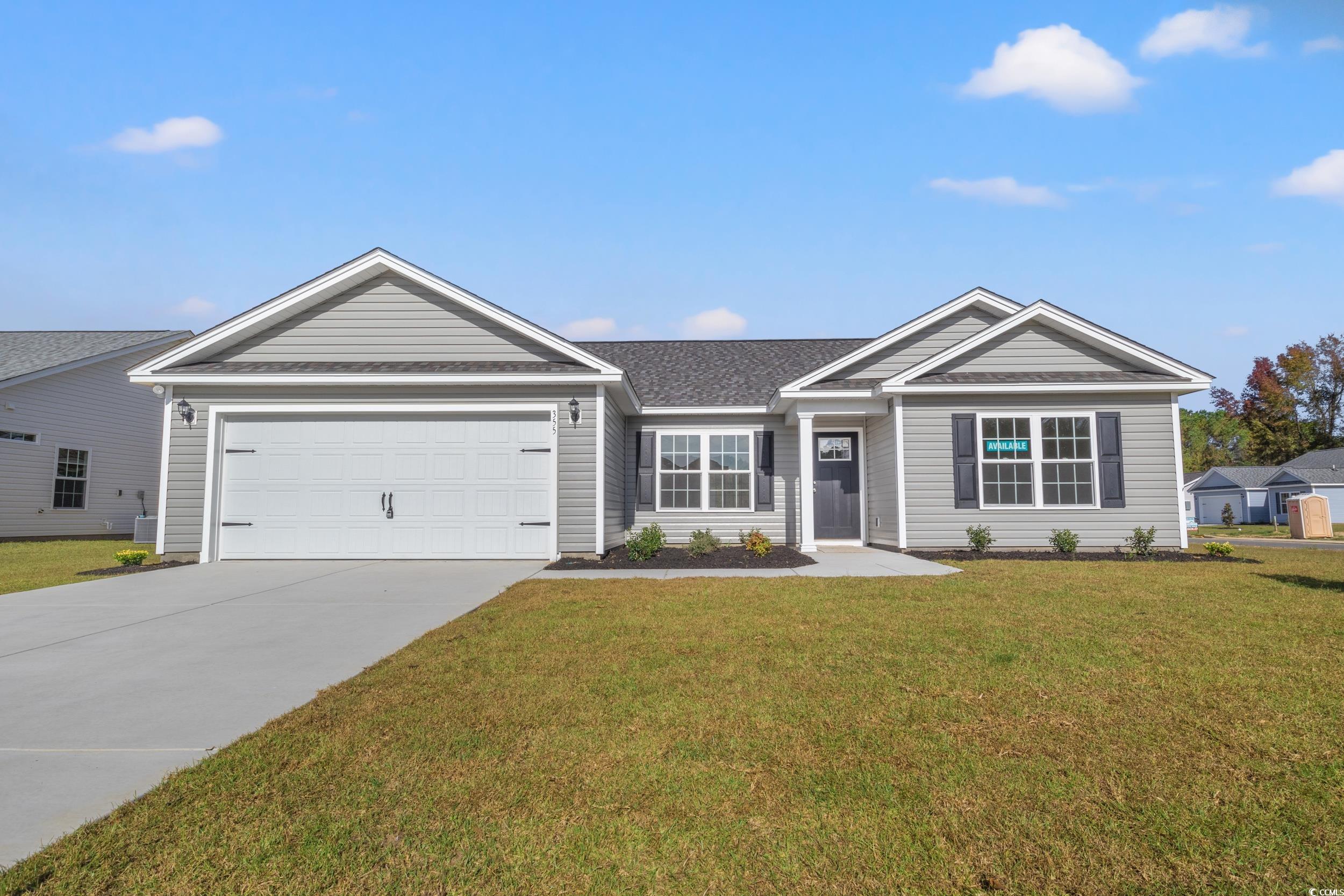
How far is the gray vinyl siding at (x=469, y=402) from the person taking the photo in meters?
11.1

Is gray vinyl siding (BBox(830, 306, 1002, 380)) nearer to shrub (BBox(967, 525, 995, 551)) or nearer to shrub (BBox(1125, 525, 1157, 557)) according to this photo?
shrub (BBox(967, 525, 995, 551))

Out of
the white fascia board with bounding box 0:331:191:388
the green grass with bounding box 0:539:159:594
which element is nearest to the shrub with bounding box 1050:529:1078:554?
the green grass with bounding box 0:539:159:594

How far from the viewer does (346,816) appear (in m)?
2.40

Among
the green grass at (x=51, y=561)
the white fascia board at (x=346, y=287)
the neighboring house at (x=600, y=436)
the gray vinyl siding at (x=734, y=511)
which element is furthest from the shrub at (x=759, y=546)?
the green grass at (x=51, y=561)

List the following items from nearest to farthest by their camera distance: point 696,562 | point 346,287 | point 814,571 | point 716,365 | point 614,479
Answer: point 814,571 → point 696,562 → point 346,287 → point 614,479 → point 716,365

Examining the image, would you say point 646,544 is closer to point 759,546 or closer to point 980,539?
point 759,546

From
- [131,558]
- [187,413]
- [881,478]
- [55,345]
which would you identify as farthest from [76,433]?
[881,478]

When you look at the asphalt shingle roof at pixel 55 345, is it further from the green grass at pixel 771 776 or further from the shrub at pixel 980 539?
the shrub at pixel 980 539

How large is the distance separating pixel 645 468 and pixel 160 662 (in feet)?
32.7

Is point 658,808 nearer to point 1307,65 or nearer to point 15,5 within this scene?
point 15,5

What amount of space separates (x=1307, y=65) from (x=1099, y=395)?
6601mm

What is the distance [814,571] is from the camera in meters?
9.45

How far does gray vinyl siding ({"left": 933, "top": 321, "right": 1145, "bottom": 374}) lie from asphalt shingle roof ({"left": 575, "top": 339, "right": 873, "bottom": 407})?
10.5 ft

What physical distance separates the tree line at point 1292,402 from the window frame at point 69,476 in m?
62.4
